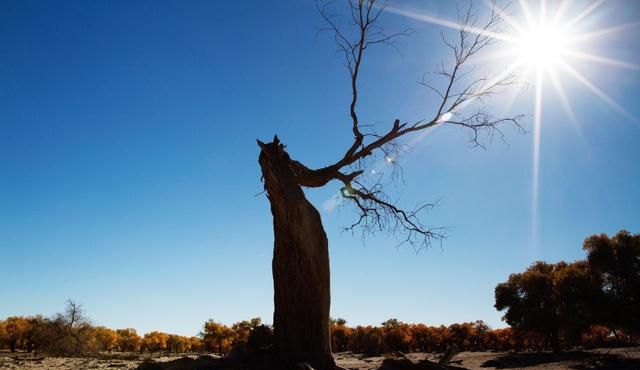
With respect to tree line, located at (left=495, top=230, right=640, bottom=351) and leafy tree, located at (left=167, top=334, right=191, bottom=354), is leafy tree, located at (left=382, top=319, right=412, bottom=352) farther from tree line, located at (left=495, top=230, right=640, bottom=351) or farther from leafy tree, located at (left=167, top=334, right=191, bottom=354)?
leafy tree, located at (left=167, top=334, right=191, bottom=354)

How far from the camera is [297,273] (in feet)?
23.1

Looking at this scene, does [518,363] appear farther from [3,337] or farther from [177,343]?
[177,343]

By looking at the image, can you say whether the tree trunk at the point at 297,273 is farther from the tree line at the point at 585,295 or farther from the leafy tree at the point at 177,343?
the leafy tree at the point at 177,343

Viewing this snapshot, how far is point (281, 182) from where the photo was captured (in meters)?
7.42

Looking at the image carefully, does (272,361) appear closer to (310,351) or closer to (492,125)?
(310,351)

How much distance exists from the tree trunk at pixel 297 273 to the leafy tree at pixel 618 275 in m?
26.4

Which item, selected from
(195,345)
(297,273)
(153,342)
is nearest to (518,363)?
(297,273)

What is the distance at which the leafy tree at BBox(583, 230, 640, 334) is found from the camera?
25156 millimetres

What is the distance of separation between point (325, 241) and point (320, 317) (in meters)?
1.36

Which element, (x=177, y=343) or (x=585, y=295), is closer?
(x=585, y=295)

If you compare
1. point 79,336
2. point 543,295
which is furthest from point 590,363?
point 79,336

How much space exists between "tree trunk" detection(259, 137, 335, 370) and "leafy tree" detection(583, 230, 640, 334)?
26.4 m

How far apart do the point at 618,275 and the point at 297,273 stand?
1093 inches

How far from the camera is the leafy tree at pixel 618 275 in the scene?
Answer: 2516 cm
